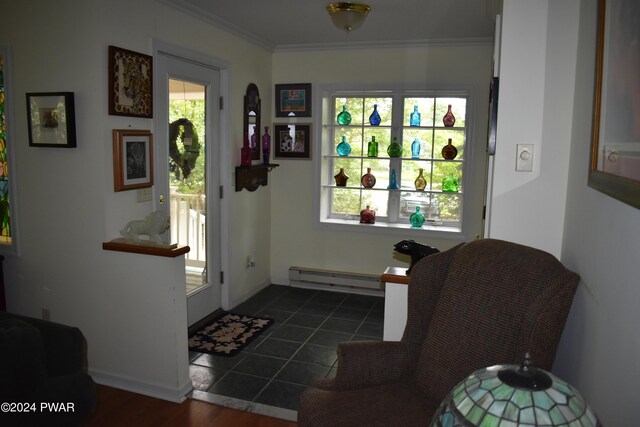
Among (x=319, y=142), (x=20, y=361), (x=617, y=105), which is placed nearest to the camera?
(x=617, y=105)

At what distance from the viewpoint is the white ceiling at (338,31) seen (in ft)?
11.2

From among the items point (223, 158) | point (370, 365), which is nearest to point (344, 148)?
point (223, 158)

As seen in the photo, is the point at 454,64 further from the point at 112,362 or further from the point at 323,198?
the point at 112,362

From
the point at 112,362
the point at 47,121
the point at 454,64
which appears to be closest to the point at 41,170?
the point at 47,121

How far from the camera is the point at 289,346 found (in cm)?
359

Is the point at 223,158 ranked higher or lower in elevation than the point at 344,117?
lower

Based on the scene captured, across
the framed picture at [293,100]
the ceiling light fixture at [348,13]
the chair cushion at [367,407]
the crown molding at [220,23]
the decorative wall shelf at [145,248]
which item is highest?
the crown molding at [220,23]

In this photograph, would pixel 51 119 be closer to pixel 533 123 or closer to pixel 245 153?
pixel 245 153

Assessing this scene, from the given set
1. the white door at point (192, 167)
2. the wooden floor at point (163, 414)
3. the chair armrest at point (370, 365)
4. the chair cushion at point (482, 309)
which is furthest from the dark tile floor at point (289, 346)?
the chair cushion at point (482, 309)

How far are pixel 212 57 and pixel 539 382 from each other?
3600 millimetres

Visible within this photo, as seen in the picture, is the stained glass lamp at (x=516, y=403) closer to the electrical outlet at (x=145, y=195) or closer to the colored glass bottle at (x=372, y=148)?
the electrical outlet at (x=145, y=195)

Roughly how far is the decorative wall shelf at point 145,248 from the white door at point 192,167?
529 millimetres

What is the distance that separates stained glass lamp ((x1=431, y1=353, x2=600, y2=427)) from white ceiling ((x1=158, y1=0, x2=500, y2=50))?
2776 millimetres

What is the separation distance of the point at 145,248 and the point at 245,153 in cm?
180
